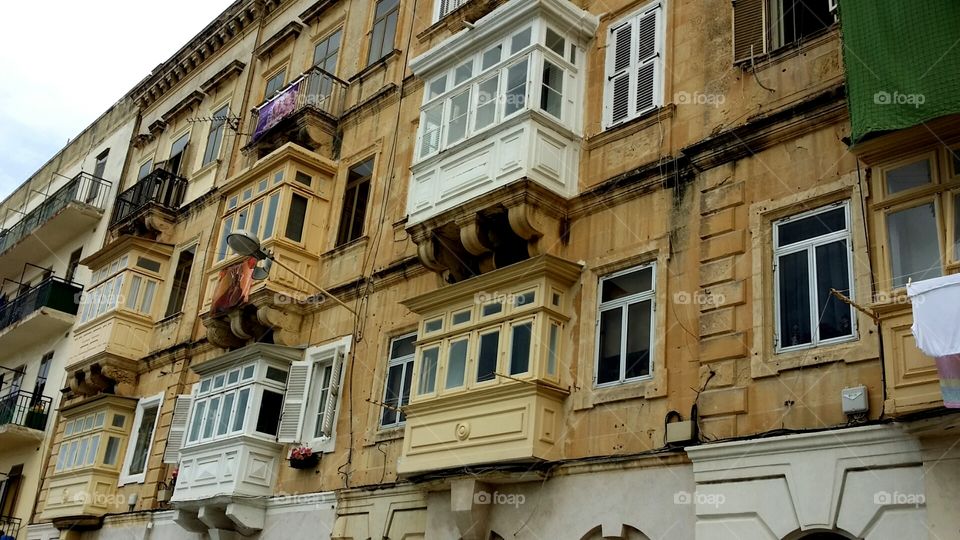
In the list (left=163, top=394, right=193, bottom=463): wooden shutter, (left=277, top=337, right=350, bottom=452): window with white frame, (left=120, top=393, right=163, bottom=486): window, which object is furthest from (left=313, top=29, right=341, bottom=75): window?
(left=120, top=393, right=163, bottom=486): window

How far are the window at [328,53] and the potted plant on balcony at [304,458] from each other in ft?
31.4

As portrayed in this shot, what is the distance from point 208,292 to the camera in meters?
21.8

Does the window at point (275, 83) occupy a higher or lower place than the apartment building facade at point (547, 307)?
higher

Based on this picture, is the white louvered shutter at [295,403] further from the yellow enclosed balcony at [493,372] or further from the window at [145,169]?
the window at [145,169]

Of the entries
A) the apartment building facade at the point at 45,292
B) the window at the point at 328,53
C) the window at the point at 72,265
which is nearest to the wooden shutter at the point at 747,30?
the window at the point at 328,53

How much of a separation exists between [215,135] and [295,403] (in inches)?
446

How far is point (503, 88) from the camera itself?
1543cm

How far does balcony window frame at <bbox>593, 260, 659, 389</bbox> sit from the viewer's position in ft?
41.1

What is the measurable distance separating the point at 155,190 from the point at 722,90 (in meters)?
18.9

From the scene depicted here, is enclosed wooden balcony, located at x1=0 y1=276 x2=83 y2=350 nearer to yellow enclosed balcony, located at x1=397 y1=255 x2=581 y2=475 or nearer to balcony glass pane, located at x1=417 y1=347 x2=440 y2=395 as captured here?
balcony glass pane, located at x1=417 y1=347 x2=440 y2=395

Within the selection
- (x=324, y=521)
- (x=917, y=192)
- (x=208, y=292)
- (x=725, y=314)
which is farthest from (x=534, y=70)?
(x=208, y=292)

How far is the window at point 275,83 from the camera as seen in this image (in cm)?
2502

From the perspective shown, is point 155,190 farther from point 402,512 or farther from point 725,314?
point 725,314

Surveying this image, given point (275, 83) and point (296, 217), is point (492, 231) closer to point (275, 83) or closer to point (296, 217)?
point (296, 217)
